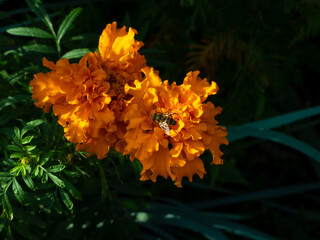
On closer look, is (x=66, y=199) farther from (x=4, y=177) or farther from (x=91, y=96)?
(x=91, y=96)

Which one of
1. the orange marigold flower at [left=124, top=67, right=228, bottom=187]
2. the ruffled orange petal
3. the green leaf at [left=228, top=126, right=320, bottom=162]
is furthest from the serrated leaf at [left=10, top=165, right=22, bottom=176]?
the green leaf at [left=228, top=126, right=320, bottom=162]

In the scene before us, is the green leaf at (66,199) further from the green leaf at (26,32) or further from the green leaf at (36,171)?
the green leaf at (26,32)

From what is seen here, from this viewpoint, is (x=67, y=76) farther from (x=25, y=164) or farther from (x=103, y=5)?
(x=103, y=5)

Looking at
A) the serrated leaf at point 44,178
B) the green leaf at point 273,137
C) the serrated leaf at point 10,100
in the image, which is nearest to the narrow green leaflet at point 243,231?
the green leaf at point 273,137

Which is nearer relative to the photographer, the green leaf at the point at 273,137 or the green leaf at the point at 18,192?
the green leaf at the point at 18,192

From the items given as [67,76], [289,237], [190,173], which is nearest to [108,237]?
[190,173]

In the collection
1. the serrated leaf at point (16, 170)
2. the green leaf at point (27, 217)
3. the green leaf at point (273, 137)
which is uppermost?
the green leaf at point (273, 137)
